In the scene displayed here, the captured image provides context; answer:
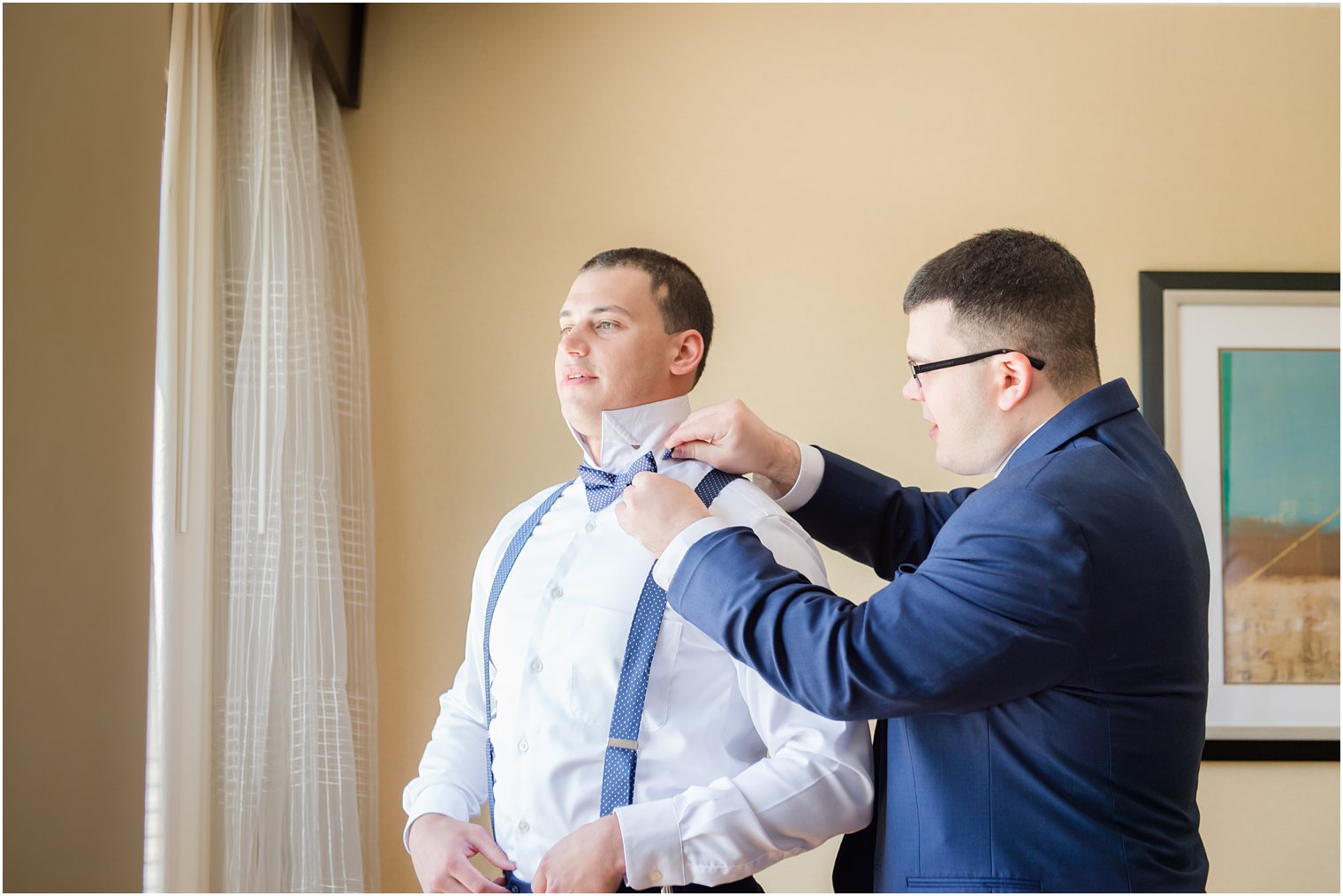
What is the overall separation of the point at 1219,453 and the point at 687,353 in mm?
1720

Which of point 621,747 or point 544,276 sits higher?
point 544,276

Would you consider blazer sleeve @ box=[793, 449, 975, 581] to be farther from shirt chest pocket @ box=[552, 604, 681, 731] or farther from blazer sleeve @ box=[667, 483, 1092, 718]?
blazer sleeve @ box=[667, 483, 1092, 718]

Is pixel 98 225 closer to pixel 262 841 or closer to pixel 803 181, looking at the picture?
pixel 262 841

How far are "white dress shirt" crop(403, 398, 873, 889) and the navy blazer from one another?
149 mm

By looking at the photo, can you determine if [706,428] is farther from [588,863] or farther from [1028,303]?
[588,863]

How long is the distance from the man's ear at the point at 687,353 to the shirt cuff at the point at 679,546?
17.1 inches

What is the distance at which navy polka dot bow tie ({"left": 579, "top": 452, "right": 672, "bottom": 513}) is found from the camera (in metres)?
1.60

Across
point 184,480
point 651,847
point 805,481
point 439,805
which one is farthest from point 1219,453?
point 184,480

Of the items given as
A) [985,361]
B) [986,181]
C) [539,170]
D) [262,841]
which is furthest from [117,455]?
[986,181]

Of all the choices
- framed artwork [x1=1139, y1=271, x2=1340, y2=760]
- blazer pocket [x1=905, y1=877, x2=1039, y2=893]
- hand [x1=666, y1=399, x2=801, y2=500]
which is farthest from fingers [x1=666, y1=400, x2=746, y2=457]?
framed artwork [x1=1139, y1=271, x2=1340, y2=760]

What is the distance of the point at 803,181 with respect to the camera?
8.89 ft

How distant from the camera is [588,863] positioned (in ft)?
4.27

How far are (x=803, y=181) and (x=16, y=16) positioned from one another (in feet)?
6.72

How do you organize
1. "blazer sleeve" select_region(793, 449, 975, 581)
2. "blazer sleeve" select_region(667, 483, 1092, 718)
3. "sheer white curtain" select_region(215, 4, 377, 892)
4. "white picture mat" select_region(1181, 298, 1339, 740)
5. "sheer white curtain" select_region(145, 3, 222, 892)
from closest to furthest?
"blazer sleeve" select_region(667, 483, 1092, 718), "blazer sleeve" select_region(793, 449, 975, 581), "sheer white curtain" select_region(145, 3, 222, 892), "sheer white curtain" select_region(215, 4, 377, 892), "white picture mat" select_region(1181, 298, 1339, 740)
